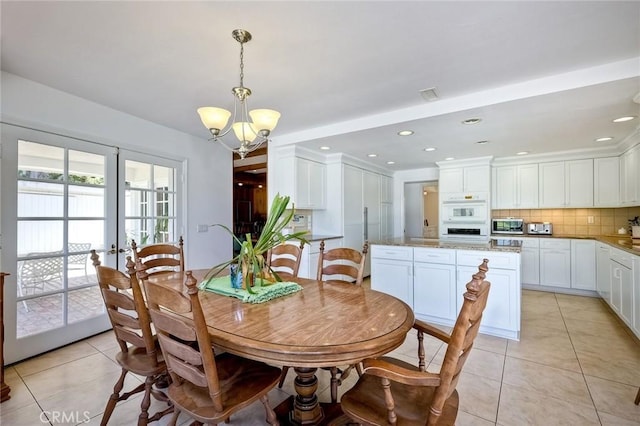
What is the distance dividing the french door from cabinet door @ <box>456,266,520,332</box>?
395cm

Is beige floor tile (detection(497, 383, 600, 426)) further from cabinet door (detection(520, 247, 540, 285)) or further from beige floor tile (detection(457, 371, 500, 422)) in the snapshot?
cabinet door (detection(520, 247, 540, 285))

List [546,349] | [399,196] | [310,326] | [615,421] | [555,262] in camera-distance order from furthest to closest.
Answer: [399,196], [555,262], [546,349], [615,421], [310,326]

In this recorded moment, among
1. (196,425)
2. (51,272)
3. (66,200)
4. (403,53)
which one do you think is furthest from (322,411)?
(66,200)

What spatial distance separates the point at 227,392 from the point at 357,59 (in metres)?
2.22

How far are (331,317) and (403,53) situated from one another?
72.6 inches

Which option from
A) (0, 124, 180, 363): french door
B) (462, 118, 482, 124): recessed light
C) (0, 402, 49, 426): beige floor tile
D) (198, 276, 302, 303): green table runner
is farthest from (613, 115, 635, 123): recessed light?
A: (0, 402, 49, 426): beige floor tile

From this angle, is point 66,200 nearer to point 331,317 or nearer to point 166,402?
point 166,402

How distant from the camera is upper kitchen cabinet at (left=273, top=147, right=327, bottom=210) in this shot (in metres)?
4.26

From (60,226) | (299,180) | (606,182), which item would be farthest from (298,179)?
(606,182)

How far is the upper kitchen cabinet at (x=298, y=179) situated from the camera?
4.26 meters

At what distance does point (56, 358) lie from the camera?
256 cm

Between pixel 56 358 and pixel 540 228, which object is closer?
pixel 56 358

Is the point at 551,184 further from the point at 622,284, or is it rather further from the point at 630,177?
the point at 622,284

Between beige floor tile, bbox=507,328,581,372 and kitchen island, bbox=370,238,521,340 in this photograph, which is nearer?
beige floor tile, bbox=507,328,581,372
